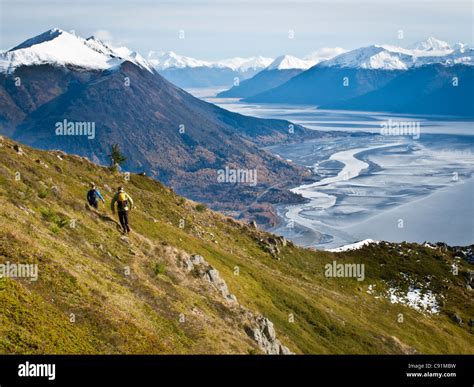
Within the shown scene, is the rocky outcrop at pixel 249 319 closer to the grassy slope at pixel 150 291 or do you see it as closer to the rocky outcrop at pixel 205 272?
the rocky outcrop at pixel 205 272

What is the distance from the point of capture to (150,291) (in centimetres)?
3108

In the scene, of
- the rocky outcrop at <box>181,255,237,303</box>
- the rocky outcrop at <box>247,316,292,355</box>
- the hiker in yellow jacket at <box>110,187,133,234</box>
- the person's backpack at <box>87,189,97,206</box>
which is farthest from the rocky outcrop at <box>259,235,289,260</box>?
the hiker in yellow jacket at <box>110,187,133,234</box>

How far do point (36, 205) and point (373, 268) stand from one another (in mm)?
70229

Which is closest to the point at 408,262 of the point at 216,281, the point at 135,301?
the point at 216,281

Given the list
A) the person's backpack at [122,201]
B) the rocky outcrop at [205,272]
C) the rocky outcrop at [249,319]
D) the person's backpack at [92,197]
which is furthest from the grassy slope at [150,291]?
the person's backpack at [122,201]

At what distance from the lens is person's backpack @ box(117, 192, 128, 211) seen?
37.6 meters

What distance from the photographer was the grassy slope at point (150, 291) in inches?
895

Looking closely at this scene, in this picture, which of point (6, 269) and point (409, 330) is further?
point (409, 330)

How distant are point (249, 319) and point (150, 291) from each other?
392 inches

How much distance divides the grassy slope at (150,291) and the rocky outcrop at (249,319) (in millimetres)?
1055

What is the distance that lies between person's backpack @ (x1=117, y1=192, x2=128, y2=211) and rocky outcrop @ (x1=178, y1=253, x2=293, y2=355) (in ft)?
23.0
